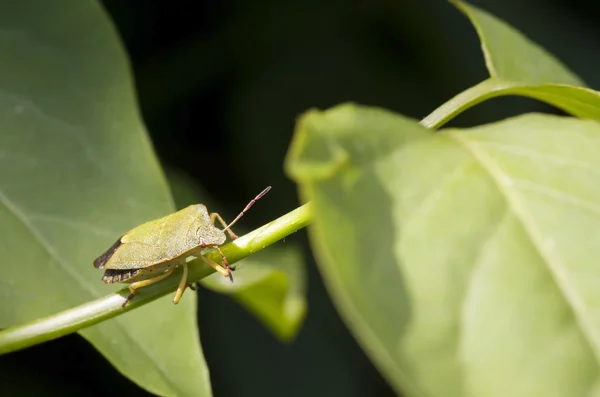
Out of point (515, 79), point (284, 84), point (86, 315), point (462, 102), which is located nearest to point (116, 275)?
point (86, 315)

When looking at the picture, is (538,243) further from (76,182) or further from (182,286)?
(76,182)

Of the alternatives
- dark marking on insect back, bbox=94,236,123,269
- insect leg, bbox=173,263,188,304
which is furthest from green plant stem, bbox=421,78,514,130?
dark marking on insect back, bbox=94,236,123,269

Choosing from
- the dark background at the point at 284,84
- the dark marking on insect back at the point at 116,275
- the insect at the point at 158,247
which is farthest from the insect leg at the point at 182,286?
the dark background at the point at 284,84

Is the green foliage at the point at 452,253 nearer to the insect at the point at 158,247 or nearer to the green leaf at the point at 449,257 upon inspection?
the green leaf at the point at 449,257

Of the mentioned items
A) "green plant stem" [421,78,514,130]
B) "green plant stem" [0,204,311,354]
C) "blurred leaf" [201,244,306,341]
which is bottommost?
"blurred leaf" [201,244,306,341]

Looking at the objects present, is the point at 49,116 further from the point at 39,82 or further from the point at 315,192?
the point at 315,192

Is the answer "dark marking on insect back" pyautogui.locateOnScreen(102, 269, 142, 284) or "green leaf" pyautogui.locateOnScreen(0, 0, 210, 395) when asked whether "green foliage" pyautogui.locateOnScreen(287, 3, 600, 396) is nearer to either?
"green leaf" pyautogui.locateOnScreen(0, 0, 210, 395)
